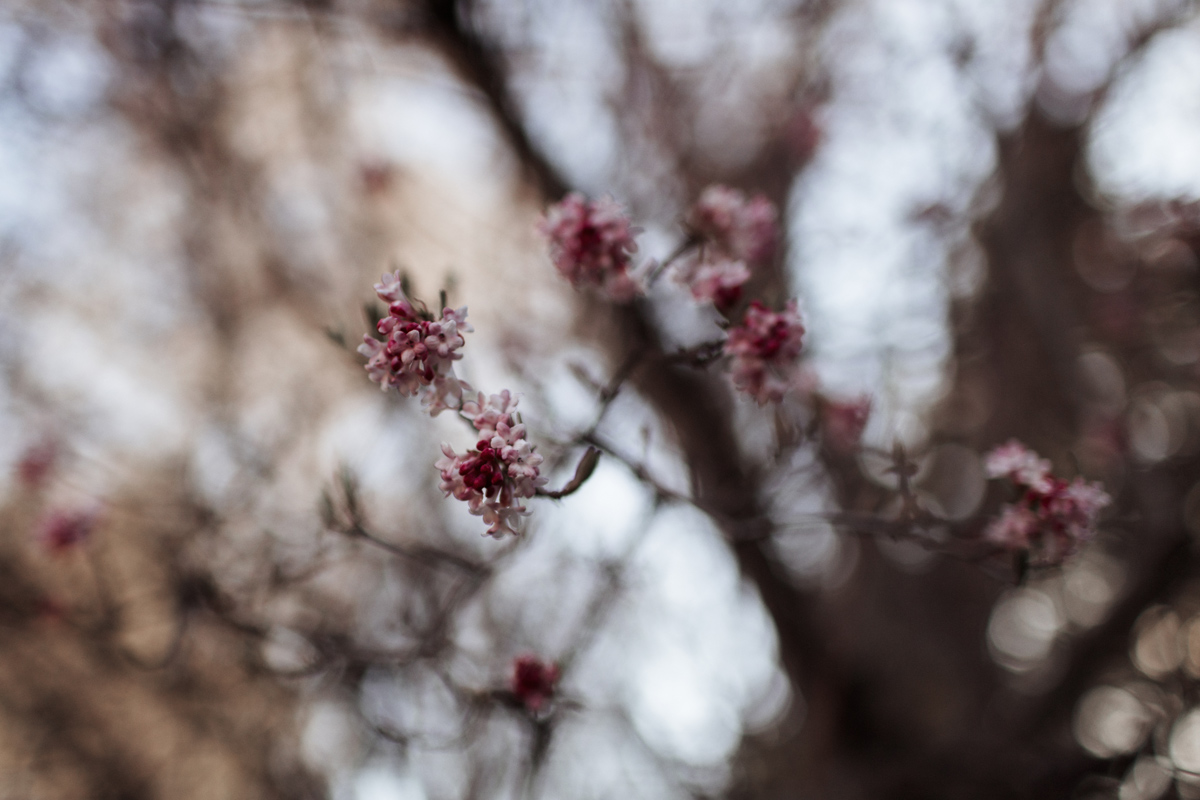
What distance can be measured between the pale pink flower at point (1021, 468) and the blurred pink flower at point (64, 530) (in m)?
3.64

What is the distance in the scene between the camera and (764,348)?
1687 mm

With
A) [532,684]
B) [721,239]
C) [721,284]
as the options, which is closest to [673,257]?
[721,284]

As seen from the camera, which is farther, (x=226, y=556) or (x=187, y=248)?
(x=187, y=248)

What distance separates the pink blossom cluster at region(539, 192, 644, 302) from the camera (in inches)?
72.2

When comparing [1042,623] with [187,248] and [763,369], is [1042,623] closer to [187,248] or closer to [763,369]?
[763,369]

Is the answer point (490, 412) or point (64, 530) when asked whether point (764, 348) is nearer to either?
point (490, 412)

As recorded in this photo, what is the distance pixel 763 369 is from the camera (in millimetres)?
1708

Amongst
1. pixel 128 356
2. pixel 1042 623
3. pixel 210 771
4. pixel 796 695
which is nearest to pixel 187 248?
pixel 128 356

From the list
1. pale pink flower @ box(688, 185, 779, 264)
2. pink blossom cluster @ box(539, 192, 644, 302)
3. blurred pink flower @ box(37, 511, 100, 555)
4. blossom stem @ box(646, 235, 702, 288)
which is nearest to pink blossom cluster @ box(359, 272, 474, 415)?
pink blossom cluster @ box(539, 192, 644, 302)

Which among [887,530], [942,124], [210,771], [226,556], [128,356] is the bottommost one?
[210,771]

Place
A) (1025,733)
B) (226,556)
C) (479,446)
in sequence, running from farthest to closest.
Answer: (1025,733)
(226,556)
(479,446)

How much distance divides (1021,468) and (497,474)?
1.44 m

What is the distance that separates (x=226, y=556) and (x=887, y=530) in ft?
10.2

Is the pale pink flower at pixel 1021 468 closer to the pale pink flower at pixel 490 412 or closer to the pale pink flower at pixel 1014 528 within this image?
the pale pink flower at pixel 1014 528
